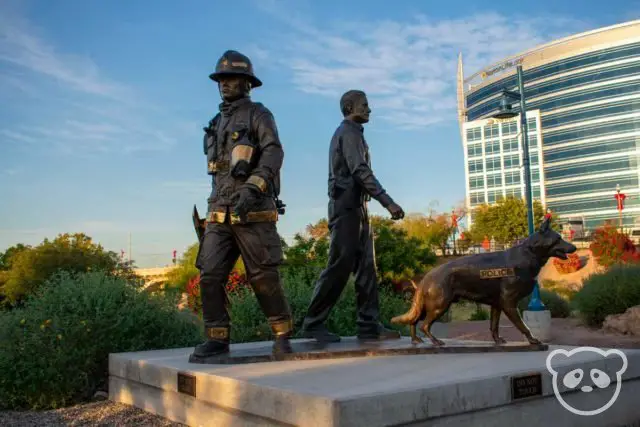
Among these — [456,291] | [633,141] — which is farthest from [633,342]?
[633,141]

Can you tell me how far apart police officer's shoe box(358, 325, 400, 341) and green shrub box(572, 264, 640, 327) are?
1191 cm

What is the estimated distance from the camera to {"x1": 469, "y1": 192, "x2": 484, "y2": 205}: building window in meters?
88.2

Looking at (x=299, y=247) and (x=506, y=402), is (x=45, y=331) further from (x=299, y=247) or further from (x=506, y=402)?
(x=299, y=247)

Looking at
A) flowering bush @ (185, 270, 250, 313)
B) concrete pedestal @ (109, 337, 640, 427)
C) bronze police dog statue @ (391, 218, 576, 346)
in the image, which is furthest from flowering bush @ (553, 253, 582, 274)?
concrete pedestal @ (109, 337, 640, 427)

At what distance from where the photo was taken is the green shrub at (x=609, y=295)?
52.3ft

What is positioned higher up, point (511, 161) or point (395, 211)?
point (511, 161)

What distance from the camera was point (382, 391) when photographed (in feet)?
11.6

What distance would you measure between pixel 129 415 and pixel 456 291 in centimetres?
304

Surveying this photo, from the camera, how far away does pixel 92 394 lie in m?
6.48

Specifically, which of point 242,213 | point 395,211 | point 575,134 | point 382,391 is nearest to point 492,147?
point 575,134

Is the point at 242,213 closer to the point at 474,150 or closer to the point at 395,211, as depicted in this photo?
the point at 395,211

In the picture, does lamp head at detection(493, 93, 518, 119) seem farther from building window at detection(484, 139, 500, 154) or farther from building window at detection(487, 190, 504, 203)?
building window at detection(484, 139, 500, 154)

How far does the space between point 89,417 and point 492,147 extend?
3395 inches

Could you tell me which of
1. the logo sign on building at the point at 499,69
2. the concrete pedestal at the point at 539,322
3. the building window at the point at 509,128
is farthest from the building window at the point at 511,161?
the concrete pedestal at the point at 539,322
